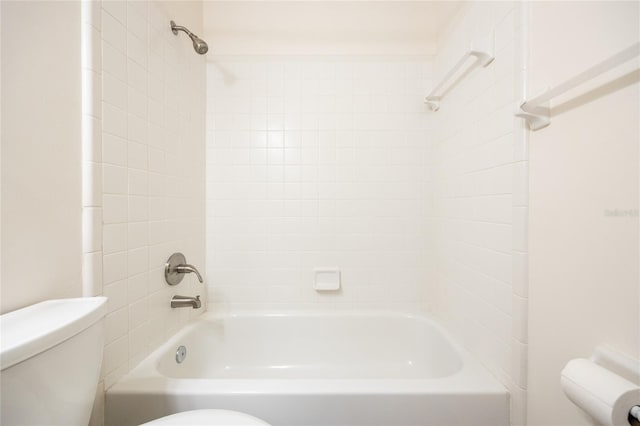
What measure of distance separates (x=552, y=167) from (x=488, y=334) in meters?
0.66

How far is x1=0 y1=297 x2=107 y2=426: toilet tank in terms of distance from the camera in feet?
1.53

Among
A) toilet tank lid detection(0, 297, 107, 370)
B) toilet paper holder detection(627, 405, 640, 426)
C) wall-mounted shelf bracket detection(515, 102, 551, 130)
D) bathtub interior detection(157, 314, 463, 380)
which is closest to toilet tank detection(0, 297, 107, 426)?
toilet tank lid detection(0, 297, 107, 370)

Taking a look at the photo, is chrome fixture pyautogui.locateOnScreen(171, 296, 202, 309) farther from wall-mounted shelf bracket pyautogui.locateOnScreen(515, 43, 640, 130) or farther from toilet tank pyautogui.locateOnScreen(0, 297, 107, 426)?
wall-mounted shelf bracket pyautogui.locateOnScreen(515, 43, 640, 130)

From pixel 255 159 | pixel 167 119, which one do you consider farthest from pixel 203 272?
pixel 167 119

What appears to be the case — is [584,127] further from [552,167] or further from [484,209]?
[484,209]

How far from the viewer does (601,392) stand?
512 mm

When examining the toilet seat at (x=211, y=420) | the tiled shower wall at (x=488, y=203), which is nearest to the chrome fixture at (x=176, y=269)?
the toilet seat at (x=211, y=420)

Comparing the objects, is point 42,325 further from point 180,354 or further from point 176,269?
point 180,354

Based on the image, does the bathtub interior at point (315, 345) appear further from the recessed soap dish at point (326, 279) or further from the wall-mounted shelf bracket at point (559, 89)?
the wall-mounted shelf bracket at point (559, 89)

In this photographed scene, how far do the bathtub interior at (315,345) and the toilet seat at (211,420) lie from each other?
81cm

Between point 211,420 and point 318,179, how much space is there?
3.99ft

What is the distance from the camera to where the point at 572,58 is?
2.13ft

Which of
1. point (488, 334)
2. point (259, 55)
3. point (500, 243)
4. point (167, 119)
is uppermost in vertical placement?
point (259, 55)

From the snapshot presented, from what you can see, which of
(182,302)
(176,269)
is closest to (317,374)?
(182,302)
